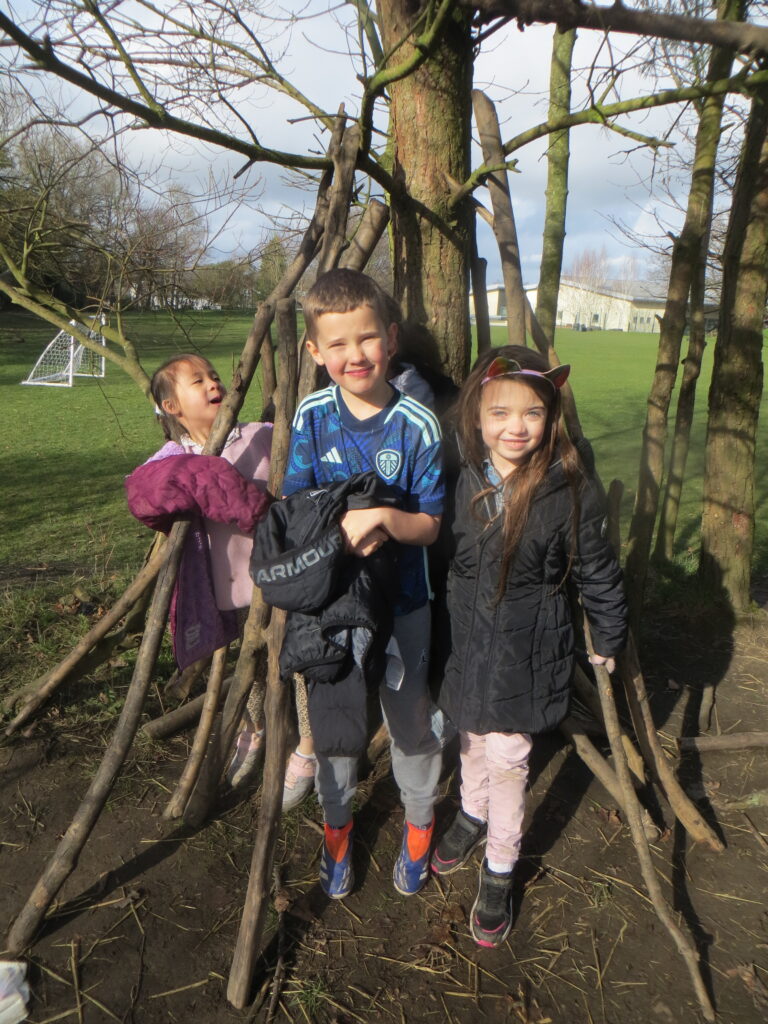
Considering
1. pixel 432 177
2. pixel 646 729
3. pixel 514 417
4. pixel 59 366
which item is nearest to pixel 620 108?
pixel 432 177

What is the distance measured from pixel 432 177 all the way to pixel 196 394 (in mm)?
1353

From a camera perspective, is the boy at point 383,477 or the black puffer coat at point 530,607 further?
the black puffer coat at point 530,607

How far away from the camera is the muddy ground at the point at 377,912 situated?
2266mm

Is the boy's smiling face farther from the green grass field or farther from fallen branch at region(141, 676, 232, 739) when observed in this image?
fallen branch at region(141, 676, 232, 739)

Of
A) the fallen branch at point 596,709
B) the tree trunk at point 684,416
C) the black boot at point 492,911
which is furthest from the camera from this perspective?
the tree trunk at point 684,416

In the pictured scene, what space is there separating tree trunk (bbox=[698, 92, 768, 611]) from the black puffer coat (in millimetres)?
2577

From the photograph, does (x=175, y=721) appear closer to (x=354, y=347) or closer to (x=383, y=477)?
(x=383, y=477)

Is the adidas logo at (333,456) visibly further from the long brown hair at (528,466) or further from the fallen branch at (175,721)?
the fallen branch at (175,721)

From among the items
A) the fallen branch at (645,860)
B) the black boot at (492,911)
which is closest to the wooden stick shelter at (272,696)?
the fallen branch at (645,860)

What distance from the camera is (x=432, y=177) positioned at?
302cm

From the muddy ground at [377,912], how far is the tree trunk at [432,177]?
2.08 m

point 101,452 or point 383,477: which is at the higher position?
point 383,477

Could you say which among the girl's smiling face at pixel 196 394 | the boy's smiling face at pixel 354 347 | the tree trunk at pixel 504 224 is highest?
the tree trunk at pixel 504 224

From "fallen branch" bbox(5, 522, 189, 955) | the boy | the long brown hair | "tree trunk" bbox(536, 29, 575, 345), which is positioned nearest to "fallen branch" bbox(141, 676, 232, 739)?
"fallen branch" bbox(5, 522, 189, 955)
